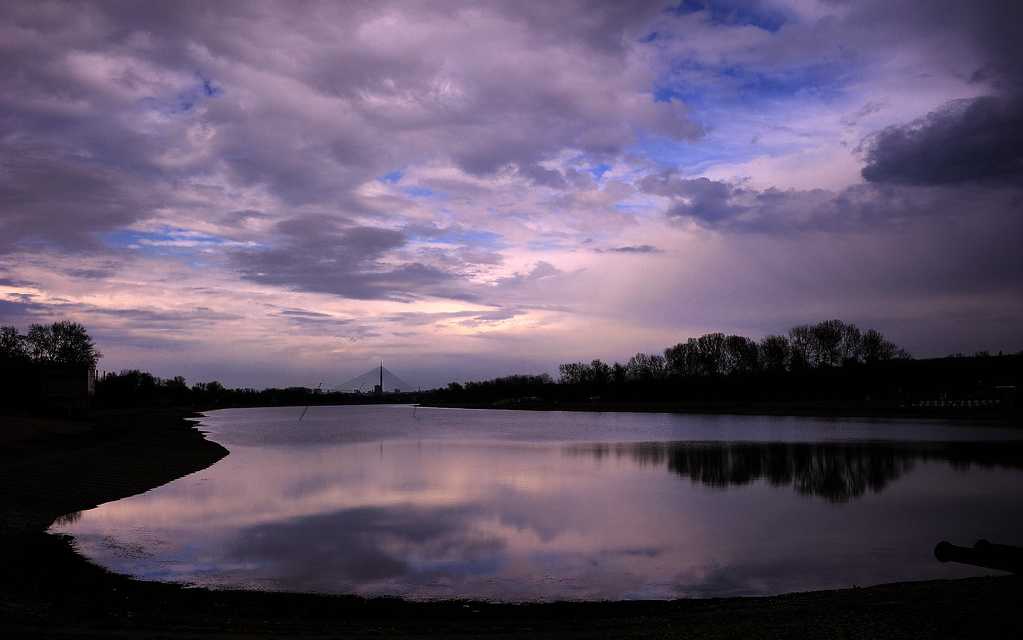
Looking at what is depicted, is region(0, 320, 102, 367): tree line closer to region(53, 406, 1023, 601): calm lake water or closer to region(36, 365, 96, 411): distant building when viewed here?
region(36, 365, 96, 411): distant building

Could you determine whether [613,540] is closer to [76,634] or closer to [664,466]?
[76,634]

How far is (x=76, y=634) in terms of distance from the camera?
798 centimetres

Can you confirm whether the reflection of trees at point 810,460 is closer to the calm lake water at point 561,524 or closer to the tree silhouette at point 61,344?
the calm lake water at point 561,524

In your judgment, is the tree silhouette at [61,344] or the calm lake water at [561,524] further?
the tree silhouette at [61,344]

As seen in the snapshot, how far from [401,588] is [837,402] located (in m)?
109

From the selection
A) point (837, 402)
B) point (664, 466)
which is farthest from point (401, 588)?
point (837, 402)

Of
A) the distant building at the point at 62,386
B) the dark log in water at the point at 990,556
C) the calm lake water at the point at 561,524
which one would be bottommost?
the calm lake water at the point at 561,524

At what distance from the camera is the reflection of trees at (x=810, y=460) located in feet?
90.7

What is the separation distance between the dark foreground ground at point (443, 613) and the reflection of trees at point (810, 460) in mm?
14060

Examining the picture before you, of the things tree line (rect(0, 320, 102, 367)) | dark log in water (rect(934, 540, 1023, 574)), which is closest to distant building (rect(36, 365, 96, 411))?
tree line (rect(0, 320, 102, 367))

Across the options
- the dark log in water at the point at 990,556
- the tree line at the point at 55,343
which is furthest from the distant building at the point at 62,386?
the dark log in water at the point at 990,556

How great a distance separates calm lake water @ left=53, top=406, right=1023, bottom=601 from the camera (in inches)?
532

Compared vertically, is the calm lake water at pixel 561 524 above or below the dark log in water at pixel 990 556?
below

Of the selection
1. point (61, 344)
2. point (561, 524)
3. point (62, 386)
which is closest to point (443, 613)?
point (561, 524)
